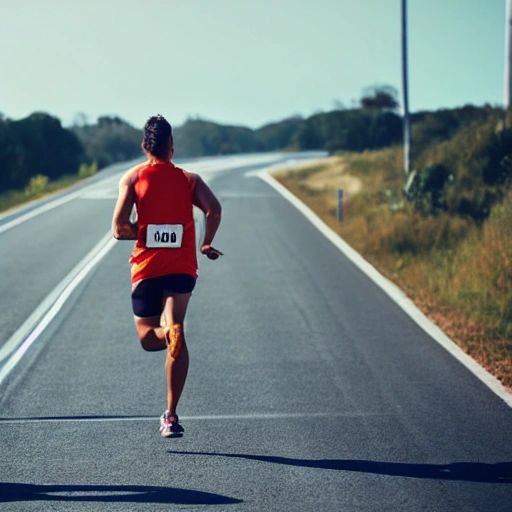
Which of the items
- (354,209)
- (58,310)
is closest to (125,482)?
(58,310)

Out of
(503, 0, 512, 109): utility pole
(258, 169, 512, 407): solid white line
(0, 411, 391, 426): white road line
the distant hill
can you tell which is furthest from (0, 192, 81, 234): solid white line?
the distant hill

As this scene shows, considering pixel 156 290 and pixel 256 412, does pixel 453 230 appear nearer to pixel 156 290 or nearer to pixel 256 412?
pixel 256 412

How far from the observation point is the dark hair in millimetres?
7559

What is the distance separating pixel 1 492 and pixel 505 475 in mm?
2858

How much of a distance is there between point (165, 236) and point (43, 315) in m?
6.23

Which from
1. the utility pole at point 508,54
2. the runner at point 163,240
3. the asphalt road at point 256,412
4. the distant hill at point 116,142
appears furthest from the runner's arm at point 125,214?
the distant hill at point 116,142

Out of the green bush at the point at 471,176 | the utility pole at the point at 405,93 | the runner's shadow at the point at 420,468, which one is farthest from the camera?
the utility pole at the point at 405,93

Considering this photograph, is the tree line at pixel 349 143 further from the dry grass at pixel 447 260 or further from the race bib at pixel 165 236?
the race bib at pixel 165 236

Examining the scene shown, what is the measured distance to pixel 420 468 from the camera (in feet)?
22.8

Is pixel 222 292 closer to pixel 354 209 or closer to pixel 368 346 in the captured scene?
pixel 368 346

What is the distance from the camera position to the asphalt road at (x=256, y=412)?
6543mm

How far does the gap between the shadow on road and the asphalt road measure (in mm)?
11

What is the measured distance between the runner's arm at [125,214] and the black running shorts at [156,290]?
1.04 ft

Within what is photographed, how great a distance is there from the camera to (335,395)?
9102mm
